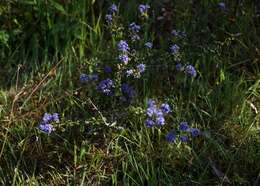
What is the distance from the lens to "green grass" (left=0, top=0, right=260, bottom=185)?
2.74 meters

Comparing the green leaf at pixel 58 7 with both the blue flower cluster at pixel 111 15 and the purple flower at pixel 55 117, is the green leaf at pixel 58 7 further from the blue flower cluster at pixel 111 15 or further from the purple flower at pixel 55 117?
the purple flower at pixel 55 117

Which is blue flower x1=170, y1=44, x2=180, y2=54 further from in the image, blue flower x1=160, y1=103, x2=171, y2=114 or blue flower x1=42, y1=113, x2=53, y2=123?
blue flower x1=42, y1=113, x2=53, y2=123

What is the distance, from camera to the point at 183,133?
8.97 ft

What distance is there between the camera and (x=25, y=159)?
9.23ft

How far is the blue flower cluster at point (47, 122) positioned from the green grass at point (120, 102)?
0.17 ft

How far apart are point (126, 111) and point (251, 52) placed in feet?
2.79

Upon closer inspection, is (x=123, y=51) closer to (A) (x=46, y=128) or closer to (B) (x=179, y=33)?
(B) (x=179, y=33)

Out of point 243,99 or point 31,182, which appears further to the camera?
point 243,99

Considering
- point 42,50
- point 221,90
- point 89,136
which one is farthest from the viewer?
point 42,50

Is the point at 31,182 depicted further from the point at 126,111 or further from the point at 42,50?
the point at 42,50

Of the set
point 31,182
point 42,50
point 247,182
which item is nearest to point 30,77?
point 42,50

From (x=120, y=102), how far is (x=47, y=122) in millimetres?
388

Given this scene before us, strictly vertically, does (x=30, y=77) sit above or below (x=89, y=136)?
above

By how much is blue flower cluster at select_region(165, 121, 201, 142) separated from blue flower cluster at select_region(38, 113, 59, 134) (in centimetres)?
52
